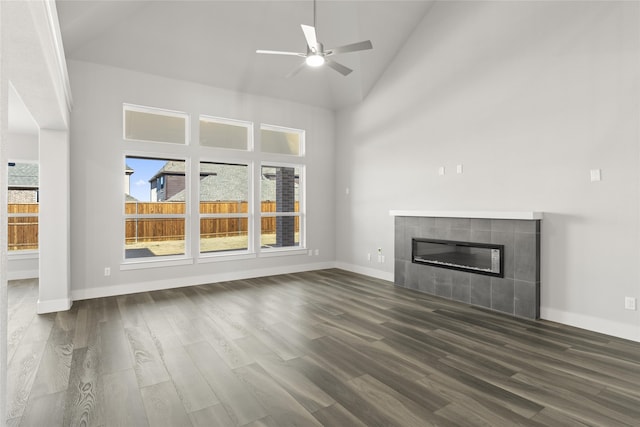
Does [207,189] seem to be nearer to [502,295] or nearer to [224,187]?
[224,187]

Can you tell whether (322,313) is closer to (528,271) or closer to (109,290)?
(528,271)

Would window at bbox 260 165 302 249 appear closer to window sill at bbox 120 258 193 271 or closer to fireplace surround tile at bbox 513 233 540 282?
window sill at bbox 120 258 193 271

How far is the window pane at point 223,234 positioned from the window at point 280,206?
0.36m

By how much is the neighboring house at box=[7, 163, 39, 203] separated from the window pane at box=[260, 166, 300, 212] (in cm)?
493

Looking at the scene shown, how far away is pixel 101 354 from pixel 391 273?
4346 millimetres

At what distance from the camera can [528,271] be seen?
4016 millimetres

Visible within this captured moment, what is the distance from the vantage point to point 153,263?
17.5 feet

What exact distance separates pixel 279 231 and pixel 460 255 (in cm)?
346

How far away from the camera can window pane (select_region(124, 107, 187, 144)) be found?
5293 mm

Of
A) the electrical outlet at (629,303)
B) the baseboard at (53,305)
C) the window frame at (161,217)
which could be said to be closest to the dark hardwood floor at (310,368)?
the baseboard at (53,305)

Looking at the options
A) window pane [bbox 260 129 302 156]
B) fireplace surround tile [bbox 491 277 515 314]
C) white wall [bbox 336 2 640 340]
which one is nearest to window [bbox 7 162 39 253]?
window pane [bbox 260 129 302 156]

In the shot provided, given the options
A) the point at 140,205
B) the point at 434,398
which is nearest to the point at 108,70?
the point at 140,205

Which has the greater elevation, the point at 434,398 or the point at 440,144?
the point at 440,144

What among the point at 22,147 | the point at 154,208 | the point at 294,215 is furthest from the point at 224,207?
the point at 22,147
